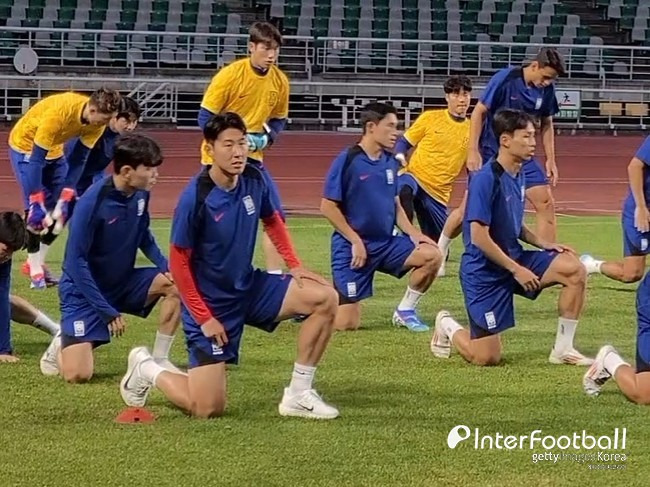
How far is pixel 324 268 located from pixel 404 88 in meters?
17.3

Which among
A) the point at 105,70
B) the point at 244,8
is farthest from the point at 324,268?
the point at 244,8

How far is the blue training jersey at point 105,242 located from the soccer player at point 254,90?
2.35m

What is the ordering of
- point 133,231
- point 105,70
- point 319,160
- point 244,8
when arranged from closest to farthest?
point 133,231 < point 319,160 < point 105,70 < point 244,8

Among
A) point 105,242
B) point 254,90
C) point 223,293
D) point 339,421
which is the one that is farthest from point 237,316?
point 254,90

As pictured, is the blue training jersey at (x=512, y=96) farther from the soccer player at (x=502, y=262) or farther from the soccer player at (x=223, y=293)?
the soccer player at (x=223, y=293)

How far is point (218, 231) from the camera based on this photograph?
650 centimetres

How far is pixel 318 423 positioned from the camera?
6.42 metres

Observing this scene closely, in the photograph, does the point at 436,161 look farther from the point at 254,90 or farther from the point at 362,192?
the point at 362,192

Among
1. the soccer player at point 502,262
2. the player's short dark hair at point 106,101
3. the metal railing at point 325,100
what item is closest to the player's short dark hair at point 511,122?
the soccer player at point 502,262

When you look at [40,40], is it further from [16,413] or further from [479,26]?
[16,413]

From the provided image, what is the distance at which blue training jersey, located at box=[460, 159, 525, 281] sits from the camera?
7918 millimetres

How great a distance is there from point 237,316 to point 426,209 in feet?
19.2

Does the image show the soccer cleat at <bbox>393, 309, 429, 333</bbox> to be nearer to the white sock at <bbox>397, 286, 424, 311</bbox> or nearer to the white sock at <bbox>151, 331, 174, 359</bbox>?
the white sock at <bbox>397, 286, 424, 311</bbox>

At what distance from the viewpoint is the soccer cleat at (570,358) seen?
8.05 meters
